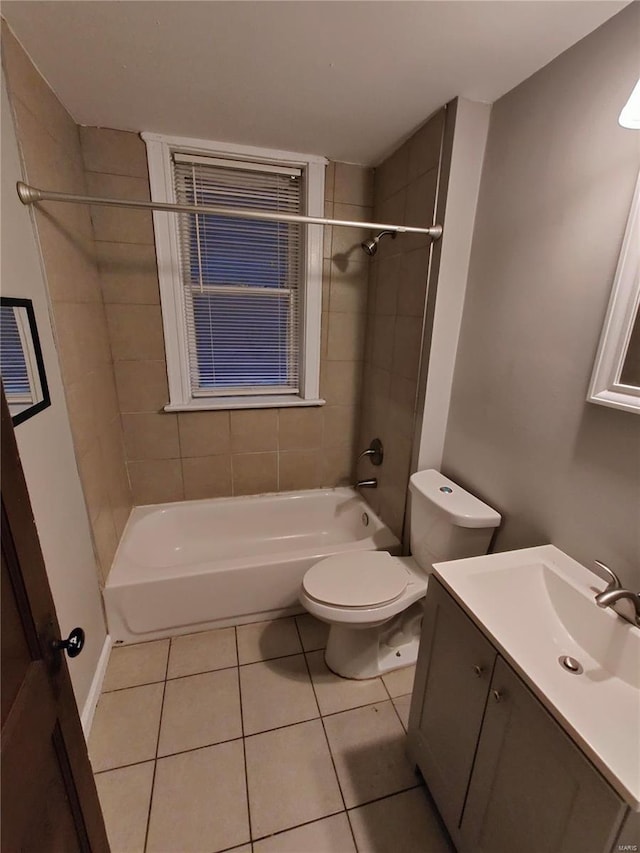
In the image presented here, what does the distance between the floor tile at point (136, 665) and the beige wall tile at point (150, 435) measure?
37.9 inches

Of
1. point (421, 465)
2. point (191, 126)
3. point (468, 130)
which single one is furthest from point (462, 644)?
point (191, 126)

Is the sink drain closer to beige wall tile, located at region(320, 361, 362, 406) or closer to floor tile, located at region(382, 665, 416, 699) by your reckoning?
floor tile, located at region(382, 665, 416, 699)

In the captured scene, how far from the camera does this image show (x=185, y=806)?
1140 millimetres

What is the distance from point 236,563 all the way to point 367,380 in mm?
1273

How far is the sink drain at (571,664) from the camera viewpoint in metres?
0.88

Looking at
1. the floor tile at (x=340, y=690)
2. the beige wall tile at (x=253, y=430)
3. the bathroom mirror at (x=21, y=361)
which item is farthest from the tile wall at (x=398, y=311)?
the bathroom mirror at (x=21, y=361)

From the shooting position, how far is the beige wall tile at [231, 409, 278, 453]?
220 cm

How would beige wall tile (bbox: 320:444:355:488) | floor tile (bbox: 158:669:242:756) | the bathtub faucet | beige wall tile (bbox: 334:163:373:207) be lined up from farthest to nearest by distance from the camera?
beige wall tile (bbox: 320:444:355:488) → the bathtub faucet → beige wall tile (bbox: 334:163:373:207) → floor tile (bbox: 158:669:242:756)

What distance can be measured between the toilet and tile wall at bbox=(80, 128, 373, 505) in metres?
0.85

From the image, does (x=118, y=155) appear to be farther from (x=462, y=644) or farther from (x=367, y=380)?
(x=462, y=644)

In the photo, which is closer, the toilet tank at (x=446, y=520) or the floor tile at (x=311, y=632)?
the toilet tank at (x=446, y=520)

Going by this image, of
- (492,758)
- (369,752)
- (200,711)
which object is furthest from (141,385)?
(492,758)

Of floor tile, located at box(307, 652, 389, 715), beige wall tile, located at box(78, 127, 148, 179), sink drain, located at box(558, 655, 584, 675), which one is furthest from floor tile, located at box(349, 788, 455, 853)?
beige wall tile, located at box(78, 127, 148, 179)

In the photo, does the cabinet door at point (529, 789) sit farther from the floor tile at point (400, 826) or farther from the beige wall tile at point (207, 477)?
the beige wall tile at point (207, 477)
